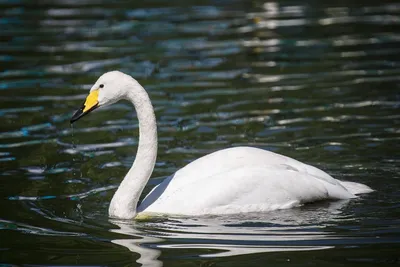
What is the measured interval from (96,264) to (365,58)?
33.5ft

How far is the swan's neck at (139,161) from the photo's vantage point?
9.70 meters

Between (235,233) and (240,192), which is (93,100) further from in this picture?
(235,233)

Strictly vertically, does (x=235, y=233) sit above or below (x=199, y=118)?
below

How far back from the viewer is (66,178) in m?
11.4

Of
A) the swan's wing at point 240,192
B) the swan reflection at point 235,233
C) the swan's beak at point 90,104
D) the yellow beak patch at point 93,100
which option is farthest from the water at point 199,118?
the yellow beak patch at point 93,100

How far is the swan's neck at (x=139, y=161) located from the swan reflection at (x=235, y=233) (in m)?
0.18

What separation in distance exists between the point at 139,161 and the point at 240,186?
1.07 m

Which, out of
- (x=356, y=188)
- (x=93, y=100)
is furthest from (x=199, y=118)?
(x=93, y=100)

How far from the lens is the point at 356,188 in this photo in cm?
1027

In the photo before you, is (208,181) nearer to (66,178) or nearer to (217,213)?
(217,213)

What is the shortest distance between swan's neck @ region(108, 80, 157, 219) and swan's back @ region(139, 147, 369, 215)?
18cm

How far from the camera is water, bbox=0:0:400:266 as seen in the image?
8.70 metres

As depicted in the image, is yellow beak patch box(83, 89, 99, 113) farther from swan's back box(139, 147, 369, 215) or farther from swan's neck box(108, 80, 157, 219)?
swan's back box(139, 147, 369, 215)

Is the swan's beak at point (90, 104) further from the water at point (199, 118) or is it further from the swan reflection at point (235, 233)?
the swan reflection at point (235, 233)
